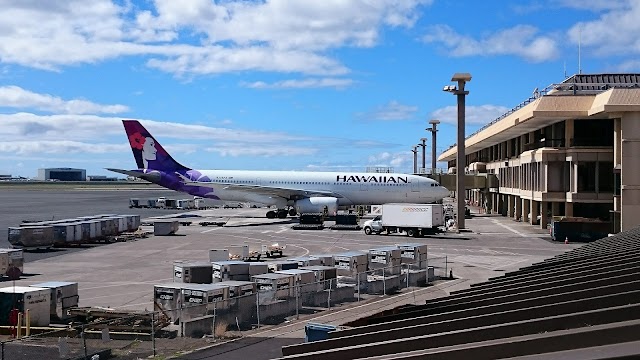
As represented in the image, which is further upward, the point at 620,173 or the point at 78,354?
the point at 620,173

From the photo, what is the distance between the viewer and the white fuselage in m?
71.5

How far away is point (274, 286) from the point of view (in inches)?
1051

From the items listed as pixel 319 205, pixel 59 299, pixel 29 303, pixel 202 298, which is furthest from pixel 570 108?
pixel 29 303

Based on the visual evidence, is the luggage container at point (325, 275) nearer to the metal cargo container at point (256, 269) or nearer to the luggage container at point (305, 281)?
the luggage container at point (305, 281)

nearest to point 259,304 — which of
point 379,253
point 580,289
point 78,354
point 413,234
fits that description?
point 78,354

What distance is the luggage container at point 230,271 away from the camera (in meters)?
30.0

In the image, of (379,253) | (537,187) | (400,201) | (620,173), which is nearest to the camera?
(379,253)

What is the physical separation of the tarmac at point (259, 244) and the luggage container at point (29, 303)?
11.7ft

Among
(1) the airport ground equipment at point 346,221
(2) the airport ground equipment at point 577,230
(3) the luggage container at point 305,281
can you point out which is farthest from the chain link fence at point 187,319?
(1) the airport ground equipment at point 346,221

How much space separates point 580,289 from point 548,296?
1.57 feet

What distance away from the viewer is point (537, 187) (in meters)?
62.8

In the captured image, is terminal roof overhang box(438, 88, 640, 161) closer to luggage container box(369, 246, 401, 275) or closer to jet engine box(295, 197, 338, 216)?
jet engine box(295, 197, 338, 216)

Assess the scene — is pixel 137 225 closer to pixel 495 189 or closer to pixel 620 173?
pixel 620 173

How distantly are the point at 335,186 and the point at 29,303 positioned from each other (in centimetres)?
5092
